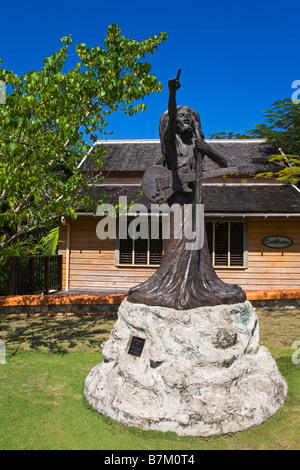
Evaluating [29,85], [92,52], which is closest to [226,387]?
[29,85]

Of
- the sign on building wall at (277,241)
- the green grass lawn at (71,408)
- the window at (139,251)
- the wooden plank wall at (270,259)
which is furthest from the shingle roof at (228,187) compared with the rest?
the green grass lawn at (71,408)

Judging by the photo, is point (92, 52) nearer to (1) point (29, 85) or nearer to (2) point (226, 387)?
(1) point (29, 85)

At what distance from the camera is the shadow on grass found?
22.9 ft

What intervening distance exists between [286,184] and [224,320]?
1057cm

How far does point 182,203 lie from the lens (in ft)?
16.7

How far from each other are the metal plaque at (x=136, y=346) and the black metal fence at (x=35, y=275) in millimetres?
6362

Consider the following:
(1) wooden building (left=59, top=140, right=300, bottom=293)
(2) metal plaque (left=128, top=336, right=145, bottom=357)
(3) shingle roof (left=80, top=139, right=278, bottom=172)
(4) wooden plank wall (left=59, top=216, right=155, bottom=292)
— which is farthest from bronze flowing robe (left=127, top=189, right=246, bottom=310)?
(3) shingle roof (left=80, top=139, right=278, bottom=172)

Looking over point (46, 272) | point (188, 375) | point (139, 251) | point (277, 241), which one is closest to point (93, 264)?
point (139, 251)

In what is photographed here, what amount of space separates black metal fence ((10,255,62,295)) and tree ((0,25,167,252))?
316 centimetres

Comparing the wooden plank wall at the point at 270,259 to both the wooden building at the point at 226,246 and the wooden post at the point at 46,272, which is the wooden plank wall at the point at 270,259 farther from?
the wooden post at the point at 46,272

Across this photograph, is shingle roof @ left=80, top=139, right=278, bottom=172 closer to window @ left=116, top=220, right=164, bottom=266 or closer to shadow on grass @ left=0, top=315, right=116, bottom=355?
window @ left=116, top=220, right=164, bottom=266

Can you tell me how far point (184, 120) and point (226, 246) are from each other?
7.83m

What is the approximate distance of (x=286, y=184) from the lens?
1373 centimetres

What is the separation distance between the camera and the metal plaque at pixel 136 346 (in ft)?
14.3
